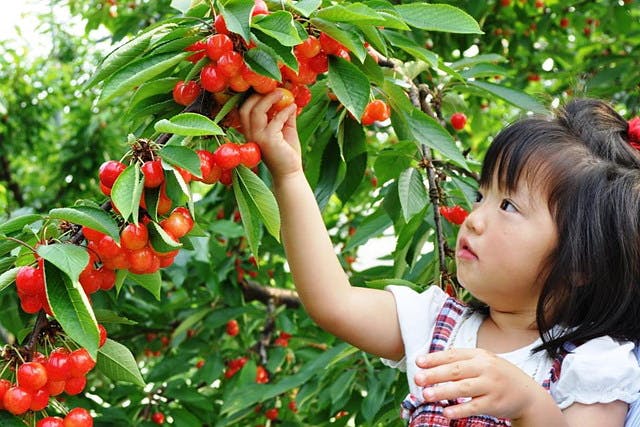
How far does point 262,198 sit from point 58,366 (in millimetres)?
368

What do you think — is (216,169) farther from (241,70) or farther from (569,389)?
(569,389)

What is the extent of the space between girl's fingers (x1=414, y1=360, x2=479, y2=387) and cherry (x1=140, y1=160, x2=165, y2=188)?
1.36 feet

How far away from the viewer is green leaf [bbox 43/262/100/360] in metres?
0.96

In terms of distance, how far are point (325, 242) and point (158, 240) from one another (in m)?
0.37

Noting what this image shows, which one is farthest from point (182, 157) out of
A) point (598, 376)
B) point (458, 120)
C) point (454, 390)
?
point (458, 120)

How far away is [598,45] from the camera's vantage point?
13.2 feet

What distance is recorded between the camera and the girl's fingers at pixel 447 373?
3.22 ft

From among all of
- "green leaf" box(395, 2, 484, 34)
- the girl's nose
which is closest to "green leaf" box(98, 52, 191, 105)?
"green leaf" box(395, 2, 484, 34)

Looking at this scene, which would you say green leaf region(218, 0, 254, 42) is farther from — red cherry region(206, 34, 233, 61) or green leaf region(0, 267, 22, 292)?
green leaf region(0, 267, 22, 292)

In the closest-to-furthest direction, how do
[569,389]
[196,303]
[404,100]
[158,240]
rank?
[158,240]
[569,389]
[404,100]
[196,303]

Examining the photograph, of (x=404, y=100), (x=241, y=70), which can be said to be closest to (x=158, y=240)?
(x=241, y=70)

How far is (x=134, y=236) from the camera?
1.05m

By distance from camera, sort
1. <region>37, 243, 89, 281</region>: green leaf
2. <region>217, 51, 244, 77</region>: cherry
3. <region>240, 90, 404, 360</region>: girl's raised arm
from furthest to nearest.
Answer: <region>240, 90, 404, 360</region>: girl's raised arm < <region>217, 51, 244, 77</region>: cherry < <region>37, 243, 89, 281</region>: green leaf

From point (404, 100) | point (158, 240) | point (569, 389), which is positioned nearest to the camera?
point (158, 240)
